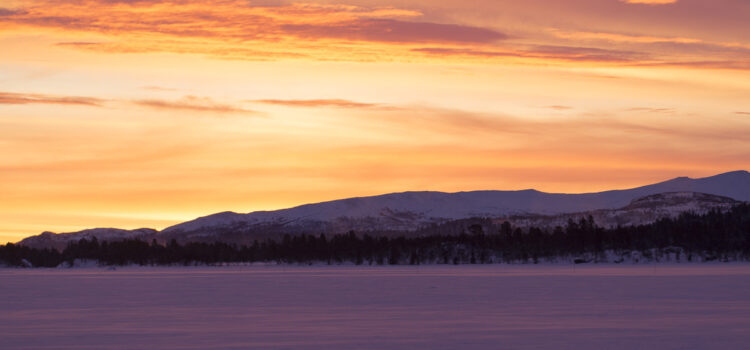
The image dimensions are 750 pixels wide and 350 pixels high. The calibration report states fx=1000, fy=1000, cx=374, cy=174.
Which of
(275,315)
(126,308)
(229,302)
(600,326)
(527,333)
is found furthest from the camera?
(229,302)

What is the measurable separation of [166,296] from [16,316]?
22674 mm

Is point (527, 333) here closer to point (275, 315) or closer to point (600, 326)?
point (600, 326)

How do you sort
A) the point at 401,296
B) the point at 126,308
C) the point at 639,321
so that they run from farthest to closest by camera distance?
the point at 401,296 → the point at 126,308 → the point at 639,321

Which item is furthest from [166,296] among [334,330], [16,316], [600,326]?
[600,326]

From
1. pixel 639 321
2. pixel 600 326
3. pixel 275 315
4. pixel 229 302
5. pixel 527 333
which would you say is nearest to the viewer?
pixel 527 333

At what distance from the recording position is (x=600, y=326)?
41.7 m

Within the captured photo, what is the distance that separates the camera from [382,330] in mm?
40344

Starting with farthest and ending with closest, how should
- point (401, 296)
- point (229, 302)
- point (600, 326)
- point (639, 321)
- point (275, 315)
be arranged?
1. point (401, 296)
2. point (229, 302)
3. point (275, 315)
4. point (639, 321)
5. point (600, 326)

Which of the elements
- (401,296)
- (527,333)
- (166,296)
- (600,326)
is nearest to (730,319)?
(600,326)

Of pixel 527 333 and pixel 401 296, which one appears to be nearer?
pixel 527 333

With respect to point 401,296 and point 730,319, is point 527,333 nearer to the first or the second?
point 730,319

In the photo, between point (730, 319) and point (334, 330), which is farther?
point (730, 319)

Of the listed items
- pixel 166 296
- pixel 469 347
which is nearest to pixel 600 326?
pixel 469 347

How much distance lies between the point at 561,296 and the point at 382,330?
92.9 ft
